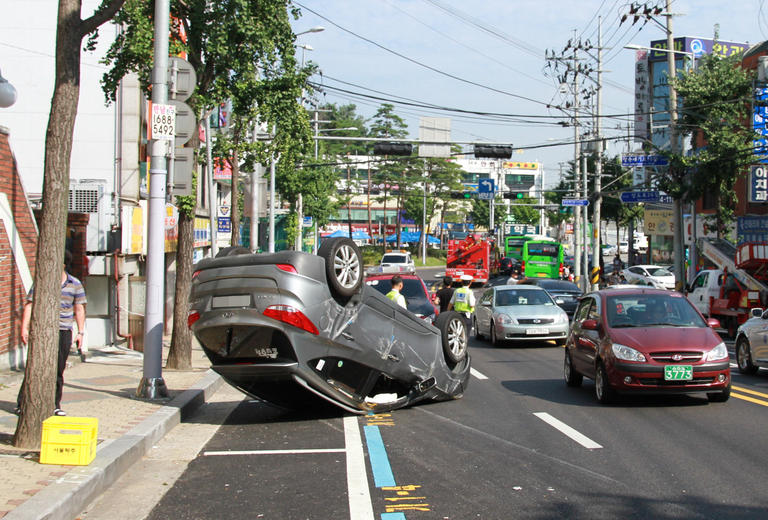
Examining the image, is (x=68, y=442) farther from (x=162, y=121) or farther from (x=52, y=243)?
(x=162, y=121)

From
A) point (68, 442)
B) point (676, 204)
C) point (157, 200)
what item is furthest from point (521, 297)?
point (68, 442)

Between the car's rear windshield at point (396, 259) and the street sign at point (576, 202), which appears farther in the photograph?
the car's rear windshield at point (396, 259)

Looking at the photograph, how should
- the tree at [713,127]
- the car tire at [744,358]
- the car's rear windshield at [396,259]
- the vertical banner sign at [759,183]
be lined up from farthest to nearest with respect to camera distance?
the car's rear windshield at [396,259], the vertical banner sign at [759,183], the tree at [713,127], the car tire at [744,358]

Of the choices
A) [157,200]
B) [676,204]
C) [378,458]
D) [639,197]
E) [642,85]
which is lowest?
[378,458]

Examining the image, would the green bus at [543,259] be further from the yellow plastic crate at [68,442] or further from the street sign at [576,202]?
the yellow plastic crate at [68,442]

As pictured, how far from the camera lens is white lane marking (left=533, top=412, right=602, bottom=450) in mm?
8633

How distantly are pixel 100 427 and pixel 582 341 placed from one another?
7220 mm

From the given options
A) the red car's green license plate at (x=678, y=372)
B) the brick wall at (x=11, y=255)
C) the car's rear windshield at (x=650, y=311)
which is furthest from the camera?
the brick wall at (x=11, y=255)

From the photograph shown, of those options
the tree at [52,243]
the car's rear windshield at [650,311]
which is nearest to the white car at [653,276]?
the car's rear windshield at [650,311]

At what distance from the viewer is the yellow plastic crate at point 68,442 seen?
7.09m

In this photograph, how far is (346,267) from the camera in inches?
378

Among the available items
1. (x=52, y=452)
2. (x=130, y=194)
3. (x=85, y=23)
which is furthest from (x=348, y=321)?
(x=130, y=194)

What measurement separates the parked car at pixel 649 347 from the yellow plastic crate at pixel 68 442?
685 centimetres

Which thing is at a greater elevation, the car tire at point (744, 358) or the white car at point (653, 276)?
the white car at point (653, 276)
